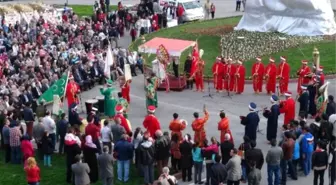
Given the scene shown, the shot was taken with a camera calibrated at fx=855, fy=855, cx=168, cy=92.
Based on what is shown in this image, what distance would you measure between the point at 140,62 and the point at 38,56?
4.26m

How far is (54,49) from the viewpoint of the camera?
3681 cm

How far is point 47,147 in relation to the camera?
2375 centimetres

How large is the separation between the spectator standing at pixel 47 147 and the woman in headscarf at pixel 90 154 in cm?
191

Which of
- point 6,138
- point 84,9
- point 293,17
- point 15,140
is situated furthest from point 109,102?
point 84,9

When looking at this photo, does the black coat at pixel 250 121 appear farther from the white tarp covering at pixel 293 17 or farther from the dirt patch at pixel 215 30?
the dirt patch at pixel 215 30

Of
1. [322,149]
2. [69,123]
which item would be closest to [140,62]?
[69,123]

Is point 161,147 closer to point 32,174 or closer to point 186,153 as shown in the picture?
point 186,153

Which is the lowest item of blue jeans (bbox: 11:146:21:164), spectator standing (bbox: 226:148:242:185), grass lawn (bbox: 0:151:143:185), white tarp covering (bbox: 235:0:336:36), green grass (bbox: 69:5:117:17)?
grass lawn (bbox: 0:151:143:185)

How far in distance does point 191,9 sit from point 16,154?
83.9 feet

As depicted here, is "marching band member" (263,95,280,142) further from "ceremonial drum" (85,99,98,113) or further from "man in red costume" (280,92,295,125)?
"ceremonial drum" (85,99,98,113)

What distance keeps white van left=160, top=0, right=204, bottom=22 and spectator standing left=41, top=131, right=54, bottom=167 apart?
24892mm

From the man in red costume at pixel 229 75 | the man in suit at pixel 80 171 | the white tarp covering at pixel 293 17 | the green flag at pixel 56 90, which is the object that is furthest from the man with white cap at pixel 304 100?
the white tarp covering at pixel 293 17

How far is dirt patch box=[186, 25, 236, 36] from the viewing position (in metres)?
41.1

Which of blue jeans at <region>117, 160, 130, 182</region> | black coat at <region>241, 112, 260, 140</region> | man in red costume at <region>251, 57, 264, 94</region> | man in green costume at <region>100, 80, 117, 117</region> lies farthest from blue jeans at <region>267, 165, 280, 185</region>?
man in red costume at <region>251, 57, 264, 94</region>
